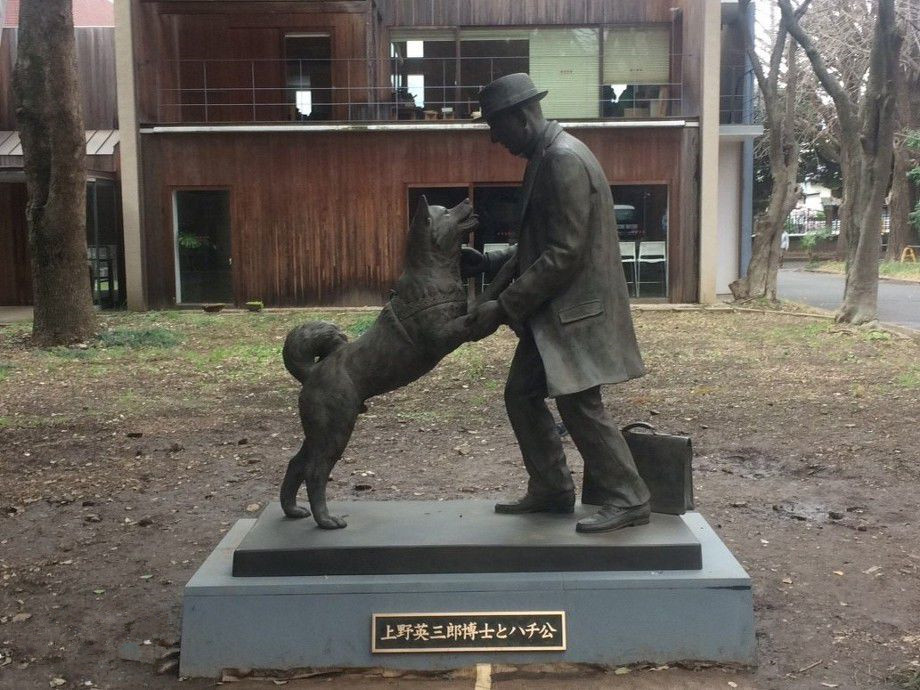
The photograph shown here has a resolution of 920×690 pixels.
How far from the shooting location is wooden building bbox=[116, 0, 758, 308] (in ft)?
62.2

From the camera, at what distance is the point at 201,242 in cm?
1936

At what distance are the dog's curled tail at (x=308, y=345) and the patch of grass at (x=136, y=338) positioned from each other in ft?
32.9

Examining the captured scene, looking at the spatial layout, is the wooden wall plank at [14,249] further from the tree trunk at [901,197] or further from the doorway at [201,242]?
the tree trunk at [901,197]

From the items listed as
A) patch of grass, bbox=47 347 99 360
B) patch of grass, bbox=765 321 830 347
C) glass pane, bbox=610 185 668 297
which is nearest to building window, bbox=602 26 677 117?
glass pane, bbox=610 185 668 297

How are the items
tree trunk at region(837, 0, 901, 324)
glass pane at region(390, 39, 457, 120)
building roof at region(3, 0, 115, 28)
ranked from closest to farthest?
tree trunk at region(837, 0, 901, 324) → glass pane at region(390, 39, 457, 120) → building roof at region(3, 0, 115, 28)

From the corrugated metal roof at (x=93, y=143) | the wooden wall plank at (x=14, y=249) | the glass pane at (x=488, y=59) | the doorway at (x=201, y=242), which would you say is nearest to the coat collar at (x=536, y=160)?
the doorway at (x=201, y=242)

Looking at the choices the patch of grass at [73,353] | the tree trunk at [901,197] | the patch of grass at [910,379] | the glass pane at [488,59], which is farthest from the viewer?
the tree trunk at [901,197]

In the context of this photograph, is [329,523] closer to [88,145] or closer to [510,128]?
[510,128]

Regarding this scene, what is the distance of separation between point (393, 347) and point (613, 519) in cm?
120

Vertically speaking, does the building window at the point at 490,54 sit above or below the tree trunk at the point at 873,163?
above

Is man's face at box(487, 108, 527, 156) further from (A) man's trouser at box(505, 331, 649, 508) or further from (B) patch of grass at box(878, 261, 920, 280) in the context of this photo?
(B) patch of grass at box(878, 261, 920, 280)

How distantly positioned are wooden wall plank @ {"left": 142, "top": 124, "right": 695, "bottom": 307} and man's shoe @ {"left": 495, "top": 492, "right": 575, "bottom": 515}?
582 inches

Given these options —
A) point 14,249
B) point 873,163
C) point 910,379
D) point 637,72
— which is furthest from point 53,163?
point 873,163

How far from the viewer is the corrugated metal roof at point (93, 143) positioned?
19828 mm
